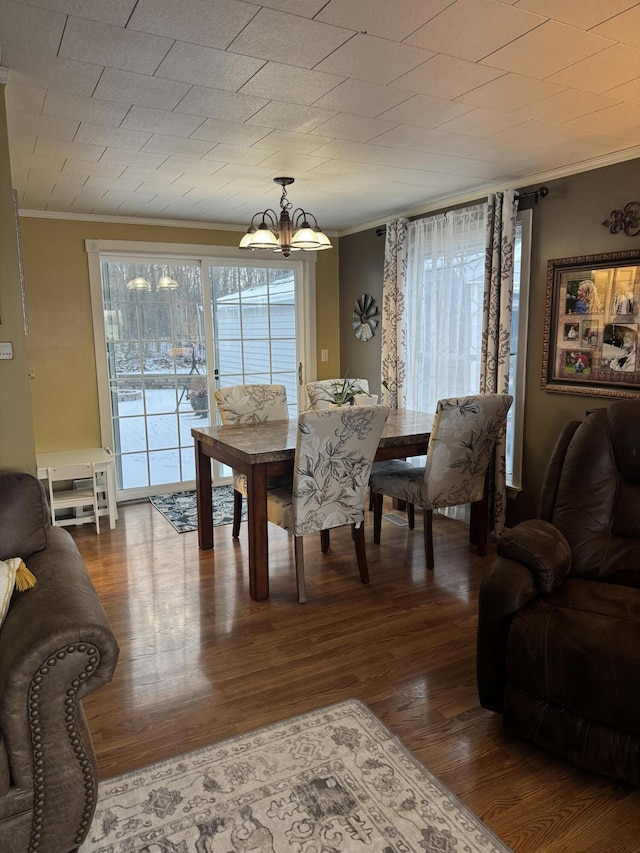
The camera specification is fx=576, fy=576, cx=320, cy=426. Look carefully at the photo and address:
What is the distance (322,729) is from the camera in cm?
209

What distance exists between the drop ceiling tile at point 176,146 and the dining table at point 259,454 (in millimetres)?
1578

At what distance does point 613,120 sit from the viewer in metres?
2.68

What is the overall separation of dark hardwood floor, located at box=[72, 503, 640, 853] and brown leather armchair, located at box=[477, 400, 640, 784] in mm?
150

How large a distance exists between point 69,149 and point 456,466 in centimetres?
274

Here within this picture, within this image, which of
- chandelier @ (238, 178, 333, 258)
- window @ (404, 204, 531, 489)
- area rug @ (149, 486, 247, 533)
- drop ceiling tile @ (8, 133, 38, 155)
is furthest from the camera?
area rug @ (149, 486, 247, 533)

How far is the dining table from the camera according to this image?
10.1 ft

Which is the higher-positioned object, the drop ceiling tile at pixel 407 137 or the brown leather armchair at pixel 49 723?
the drop ceiling tile at pixel 407 137

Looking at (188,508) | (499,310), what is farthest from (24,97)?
(188,508)

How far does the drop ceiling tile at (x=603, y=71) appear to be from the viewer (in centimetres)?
202

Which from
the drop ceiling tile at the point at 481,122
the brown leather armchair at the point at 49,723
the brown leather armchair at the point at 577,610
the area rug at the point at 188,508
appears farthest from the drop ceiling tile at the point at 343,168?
the brown leather armchair at the point at 49,723

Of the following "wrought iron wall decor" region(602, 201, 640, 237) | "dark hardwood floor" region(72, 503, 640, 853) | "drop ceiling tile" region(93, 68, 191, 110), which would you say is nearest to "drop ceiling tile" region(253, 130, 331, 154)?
"drop ceiling tile" region(93, 68, 191, 110)

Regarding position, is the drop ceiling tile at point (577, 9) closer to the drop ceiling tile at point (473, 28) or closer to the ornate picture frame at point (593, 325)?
the drop ceiling tile at point (473, 28)

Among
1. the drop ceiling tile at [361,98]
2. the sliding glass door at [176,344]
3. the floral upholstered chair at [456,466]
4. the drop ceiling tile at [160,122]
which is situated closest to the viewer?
the drop ceiling tile at [361,98]

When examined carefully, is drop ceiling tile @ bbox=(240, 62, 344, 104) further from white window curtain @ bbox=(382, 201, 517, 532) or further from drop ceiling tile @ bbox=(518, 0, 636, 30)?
white window curtain @ bbox=(382, 201, 517, 532)
